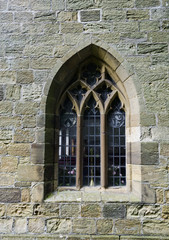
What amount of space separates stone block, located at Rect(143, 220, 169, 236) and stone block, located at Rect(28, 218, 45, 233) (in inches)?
63.9

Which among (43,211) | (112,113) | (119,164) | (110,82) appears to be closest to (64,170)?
(43,211)

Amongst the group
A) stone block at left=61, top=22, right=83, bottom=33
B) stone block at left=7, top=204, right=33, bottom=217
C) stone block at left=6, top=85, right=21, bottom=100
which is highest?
stone block at left=61, top=22, right=83, bottom=33

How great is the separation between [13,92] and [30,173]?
1.42 metres

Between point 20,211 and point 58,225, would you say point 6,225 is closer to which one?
point 20,211

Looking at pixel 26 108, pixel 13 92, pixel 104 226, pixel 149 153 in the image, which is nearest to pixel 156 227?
pixel 104 226

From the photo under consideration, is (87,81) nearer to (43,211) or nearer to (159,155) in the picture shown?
(159,155)

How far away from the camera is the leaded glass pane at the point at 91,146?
3.37 metres

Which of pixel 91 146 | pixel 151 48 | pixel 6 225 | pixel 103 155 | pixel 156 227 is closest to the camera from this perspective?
pixel 156 227

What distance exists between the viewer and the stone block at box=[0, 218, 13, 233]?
9.77 feet

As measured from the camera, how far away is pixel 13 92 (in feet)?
10.6

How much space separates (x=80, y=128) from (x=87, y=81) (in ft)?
3.02

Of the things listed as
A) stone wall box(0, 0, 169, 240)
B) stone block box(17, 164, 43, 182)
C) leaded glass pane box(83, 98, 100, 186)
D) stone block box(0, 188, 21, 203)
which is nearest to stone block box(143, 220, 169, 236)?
stone wall box(0, 0, 169, 240)

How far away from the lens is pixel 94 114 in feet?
11.5

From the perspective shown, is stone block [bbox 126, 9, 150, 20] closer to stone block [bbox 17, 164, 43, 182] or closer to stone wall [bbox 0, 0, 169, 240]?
stone wall [bbox 0, 0, 169, 240]
